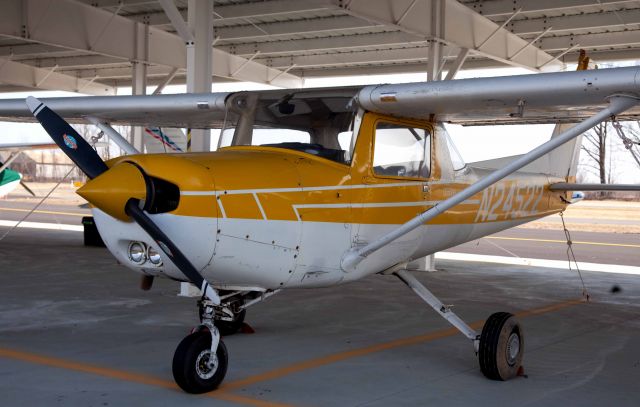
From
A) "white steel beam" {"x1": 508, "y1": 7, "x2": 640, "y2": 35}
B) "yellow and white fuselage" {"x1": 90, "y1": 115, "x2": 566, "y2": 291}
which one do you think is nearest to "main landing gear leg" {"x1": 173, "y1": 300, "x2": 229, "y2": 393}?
"yellow and white fuselage" {"x1": 90, "y1": 115, "x2": 566, "y2": 291}

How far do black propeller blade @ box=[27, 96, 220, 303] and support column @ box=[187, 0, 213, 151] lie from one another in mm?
5031

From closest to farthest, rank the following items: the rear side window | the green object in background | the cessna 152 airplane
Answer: the cessna 152 airplane
the rear side window
the green object in background

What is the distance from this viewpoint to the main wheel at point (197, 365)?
197 inches

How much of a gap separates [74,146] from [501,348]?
11.3 ft

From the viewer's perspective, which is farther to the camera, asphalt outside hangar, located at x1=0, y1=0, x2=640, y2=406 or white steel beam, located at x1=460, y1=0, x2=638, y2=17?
white steel beam, located at x1=460, y1=0, x2=638, y2=17

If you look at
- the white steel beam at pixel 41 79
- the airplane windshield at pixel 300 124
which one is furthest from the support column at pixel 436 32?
the white steel beam at pixel 41 79

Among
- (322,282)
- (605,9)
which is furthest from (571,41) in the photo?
(322,282)

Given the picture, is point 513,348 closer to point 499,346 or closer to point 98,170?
point 499,346

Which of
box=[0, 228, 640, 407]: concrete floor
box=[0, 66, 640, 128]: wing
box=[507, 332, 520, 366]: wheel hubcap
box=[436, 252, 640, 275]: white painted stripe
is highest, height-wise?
box=[0, 66, 640, 128]: wing

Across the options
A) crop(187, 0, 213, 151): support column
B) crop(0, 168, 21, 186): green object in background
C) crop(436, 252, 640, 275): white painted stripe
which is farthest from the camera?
crop(0, 168, 21, 186): green object in background

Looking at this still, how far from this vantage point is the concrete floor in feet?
17.1

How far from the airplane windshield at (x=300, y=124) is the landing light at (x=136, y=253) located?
55.3 inches

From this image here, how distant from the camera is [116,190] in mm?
4488

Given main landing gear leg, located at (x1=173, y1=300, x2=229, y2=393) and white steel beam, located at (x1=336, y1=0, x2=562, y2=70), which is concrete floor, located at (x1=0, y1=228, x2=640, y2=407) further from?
white steel beam, located at (x1=336, y1=0, x2=562, y2=70)
